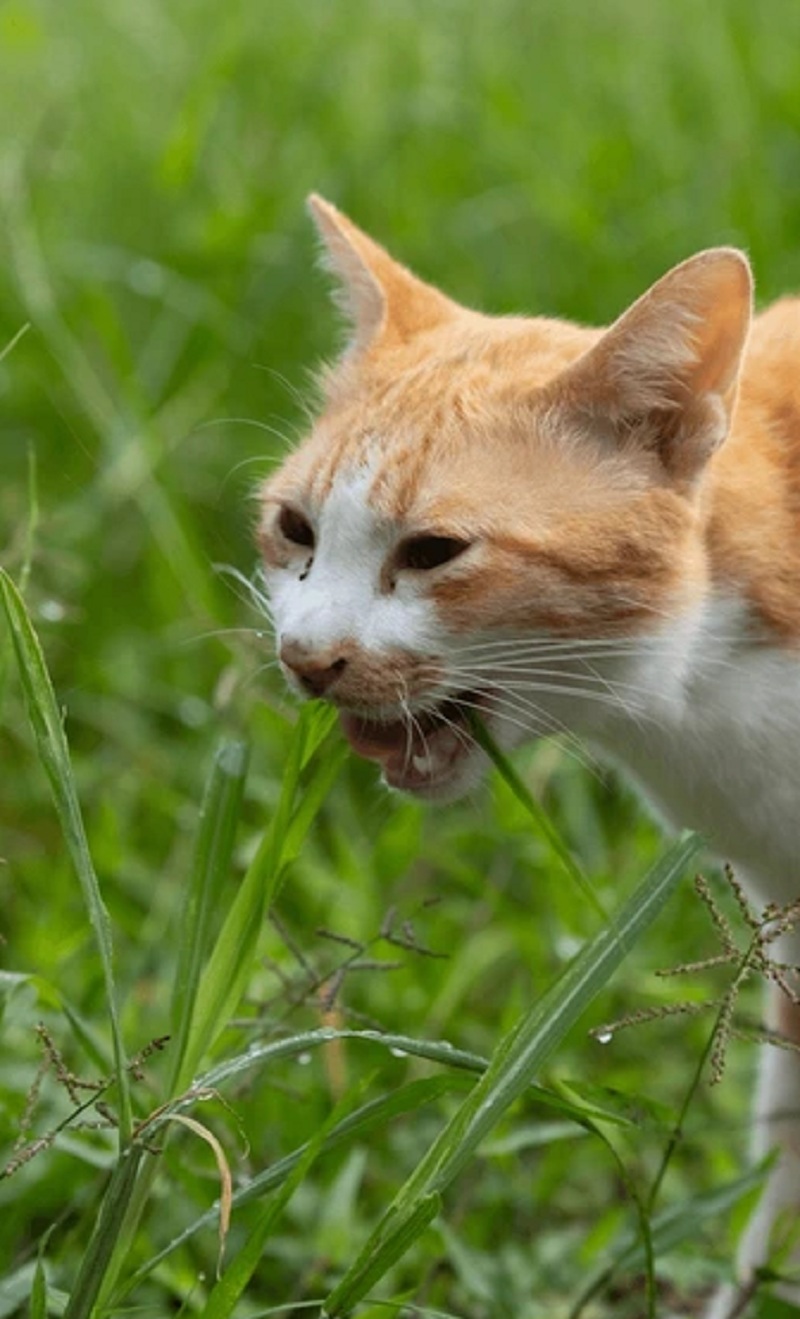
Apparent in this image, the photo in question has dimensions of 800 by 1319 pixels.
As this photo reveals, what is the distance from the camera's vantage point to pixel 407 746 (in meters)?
1.69

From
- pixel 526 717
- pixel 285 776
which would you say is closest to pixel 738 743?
pixel 526 717

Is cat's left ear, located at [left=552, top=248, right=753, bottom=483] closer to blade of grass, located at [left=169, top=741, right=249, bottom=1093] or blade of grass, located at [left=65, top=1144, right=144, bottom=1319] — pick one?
blade of grass, located at [left=169, top=741, right=249, bottom=1093]

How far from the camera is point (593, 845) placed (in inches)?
110

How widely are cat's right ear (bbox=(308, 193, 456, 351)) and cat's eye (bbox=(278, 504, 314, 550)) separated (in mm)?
260

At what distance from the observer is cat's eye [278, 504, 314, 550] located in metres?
1.73

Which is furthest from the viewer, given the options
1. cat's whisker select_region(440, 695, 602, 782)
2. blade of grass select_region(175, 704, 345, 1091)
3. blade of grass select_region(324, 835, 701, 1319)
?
cat's whisker select_region(440, 695, 602, 782)

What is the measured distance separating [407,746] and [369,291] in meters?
0.53

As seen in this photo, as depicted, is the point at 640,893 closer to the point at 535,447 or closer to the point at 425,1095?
the point at 425,1095

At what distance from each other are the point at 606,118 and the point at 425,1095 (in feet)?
9.16

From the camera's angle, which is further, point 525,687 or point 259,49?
point 259,49

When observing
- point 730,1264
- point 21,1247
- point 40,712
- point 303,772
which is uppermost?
point 40,712

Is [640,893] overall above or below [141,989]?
above

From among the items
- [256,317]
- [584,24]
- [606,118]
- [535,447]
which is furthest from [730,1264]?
[584,24]

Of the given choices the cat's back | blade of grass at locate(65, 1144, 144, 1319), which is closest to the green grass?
blade of grass at locate(65, 1144, 144, 1319)
